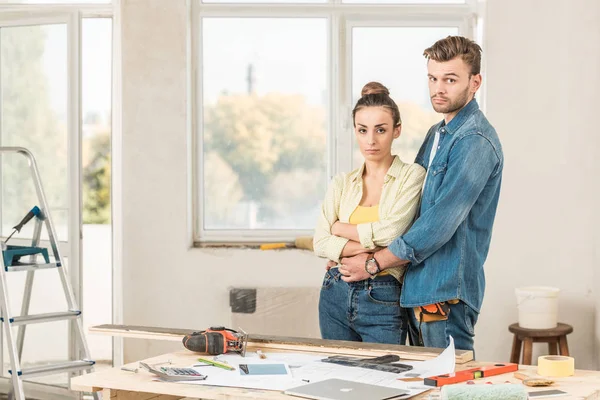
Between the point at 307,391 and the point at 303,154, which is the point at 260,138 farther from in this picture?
the point at 307,391

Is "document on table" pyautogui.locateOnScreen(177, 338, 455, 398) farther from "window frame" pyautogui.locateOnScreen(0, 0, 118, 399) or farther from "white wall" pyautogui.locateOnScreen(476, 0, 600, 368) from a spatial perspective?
"window frame" pyautogui.locateOnScreen(0, 0, 118, 399)

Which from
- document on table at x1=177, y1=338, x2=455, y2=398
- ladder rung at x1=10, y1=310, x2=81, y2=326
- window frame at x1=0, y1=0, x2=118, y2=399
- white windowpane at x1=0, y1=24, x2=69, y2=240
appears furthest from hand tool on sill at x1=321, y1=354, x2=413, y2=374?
white windowpane at x1=0, y1=24, x2=69, y2=240

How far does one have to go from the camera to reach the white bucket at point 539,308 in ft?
12.7

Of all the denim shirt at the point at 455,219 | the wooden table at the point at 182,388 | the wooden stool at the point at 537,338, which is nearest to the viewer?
the wooden table at the point at 182,388

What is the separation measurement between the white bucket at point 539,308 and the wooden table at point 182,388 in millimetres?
1832

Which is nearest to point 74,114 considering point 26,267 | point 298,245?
point 26,267

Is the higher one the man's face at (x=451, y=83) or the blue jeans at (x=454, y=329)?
the man's face at (x=451, y=83)

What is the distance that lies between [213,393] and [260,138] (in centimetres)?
277

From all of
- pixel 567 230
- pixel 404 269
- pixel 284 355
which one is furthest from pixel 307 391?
pixel 567 230

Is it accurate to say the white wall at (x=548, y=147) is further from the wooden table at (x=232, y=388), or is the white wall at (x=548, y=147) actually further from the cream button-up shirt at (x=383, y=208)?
the wooden table at (x=232, y=388)

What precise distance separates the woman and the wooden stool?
1.47 metres

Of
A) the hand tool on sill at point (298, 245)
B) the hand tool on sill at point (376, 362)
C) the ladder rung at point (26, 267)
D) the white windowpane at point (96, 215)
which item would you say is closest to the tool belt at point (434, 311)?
the hand tool on sill at point (376, 362)

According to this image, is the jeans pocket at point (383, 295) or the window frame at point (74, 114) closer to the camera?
the jeans pocket at point (383, 295)

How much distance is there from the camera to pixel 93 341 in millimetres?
6836
